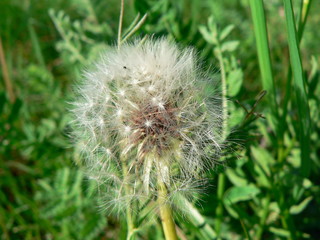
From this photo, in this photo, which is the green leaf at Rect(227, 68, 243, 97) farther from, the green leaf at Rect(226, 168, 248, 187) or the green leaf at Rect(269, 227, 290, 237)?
the green leaf at Rect(269, 227, 290, 237)

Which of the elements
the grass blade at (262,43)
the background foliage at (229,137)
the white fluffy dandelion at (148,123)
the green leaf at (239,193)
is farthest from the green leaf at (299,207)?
the white fluffy dandelion at (148,123)

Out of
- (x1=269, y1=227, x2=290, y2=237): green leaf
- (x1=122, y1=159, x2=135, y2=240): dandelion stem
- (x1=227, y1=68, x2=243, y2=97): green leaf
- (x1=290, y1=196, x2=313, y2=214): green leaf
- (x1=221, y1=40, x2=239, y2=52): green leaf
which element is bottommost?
(x1=122, y1=159, x2=135, y2=240): dandelion stem

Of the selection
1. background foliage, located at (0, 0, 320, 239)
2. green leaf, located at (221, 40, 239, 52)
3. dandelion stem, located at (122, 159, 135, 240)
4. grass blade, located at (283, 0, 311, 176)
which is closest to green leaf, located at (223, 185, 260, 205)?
background foliage, located at (0, 0, 320, 239)

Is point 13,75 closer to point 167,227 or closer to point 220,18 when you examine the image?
point 220,18

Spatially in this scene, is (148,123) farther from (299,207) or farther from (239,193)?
(299,207)

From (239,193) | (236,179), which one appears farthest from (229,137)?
(236,179)

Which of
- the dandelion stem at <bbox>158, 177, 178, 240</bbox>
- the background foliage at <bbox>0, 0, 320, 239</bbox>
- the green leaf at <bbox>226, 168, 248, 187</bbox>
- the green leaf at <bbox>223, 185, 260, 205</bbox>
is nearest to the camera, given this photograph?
the dandelion stem at <bbox>158, 177, 178, 240</bbox>

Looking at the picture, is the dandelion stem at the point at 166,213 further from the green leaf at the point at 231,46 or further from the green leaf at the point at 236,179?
the green leaf at the point at 231,46
